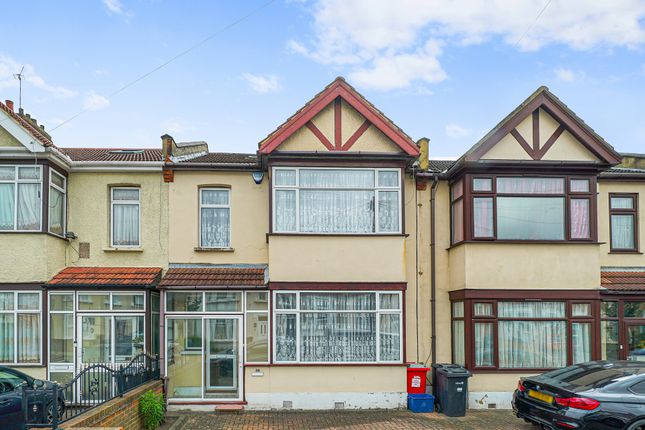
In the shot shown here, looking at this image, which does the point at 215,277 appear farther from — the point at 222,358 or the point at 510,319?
the point at 510,319

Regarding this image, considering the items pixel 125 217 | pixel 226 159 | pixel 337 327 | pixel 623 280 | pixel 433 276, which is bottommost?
pixel 337 327

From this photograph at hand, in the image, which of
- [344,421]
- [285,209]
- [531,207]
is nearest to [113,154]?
[285,209]

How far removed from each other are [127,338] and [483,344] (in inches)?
338

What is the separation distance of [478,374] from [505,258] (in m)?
2.83

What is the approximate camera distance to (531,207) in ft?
46.9

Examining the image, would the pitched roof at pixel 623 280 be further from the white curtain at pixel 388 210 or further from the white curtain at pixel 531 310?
the white curtain at pixel 388 210

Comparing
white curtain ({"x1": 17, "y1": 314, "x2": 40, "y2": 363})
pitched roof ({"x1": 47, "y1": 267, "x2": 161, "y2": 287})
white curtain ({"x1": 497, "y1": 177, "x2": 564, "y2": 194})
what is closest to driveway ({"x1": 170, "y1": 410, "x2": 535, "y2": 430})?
pitched roof ({"x1": 47, "y1": 267, "x2": 161, "y2": 287})

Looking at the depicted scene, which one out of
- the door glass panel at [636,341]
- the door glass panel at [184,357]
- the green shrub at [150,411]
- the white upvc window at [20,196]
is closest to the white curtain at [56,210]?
the white upvc window at [20,196]

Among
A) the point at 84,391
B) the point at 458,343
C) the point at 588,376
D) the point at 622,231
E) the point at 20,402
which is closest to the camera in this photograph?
the point at 20,402

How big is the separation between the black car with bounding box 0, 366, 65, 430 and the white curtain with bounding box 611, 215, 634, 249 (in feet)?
45.3

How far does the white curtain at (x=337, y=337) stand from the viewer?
45.4 feet

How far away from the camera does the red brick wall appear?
9.04m

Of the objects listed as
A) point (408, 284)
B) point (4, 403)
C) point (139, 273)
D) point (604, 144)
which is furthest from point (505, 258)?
point (4, 403)

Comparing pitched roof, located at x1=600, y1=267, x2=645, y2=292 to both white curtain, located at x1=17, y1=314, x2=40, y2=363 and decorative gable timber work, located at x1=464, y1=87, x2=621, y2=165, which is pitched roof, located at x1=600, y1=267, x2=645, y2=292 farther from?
white curtain, located at x1=17, y1=314, x2=40, y2=363
